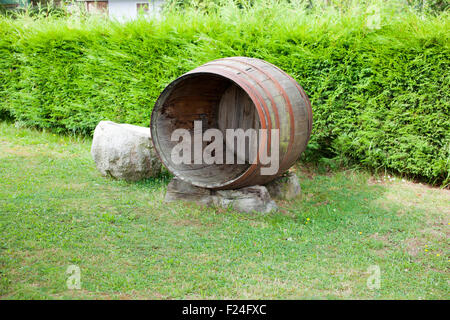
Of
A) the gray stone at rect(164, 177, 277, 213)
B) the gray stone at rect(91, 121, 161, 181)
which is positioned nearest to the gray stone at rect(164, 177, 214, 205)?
the gray stone at rect(164, 177, 277, 213)

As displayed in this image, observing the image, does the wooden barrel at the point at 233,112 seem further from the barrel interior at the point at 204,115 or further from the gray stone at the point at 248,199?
the gray stone at the point at 248,199

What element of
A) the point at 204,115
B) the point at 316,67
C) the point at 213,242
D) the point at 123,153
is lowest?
the point at 213,242

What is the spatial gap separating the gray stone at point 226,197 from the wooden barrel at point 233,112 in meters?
0.13

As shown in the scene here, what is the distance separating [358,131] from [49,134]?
234 inches

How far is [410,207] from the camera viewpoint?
15.9 ft

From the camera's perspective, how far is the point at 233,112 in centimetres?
543

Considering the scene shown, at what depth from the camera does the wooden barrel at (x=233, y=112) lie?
4102 millimetres

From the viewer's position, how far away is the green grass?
303 centimetres

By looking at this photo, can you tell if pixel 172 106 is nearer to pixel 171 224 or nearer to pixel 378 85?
pixel 171 224

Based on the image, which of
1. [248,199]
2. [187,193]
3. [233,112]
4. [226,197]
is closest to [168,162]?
[187,193]

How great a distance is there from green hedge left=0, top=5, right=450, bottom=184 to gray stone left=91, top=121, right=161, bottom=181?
1.63m

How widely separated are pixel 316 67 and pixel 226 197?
256 cm

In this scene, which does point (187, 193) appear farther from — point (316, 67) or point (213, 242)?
point (316, 67)

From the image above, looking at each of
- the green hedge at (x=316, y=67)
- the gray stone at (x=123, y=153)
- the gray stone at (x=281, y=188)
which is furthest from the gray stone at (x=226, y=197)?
the green hedge at (x=316, y=67)
